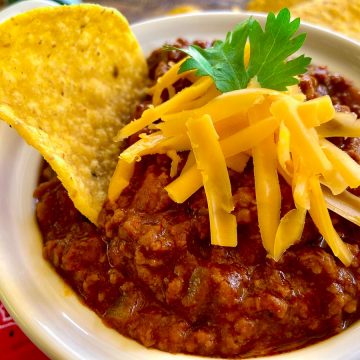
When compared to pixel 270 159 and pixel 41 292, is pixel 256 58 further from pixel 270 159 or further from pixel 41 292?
pixel 41 292

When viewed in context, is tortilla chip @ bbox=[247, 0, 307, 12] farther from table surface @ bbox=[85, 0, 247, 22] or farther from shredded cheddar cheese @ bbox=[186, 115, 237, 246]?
shredded cheddar cheese @ bbox=[186, 115, 237, 246]

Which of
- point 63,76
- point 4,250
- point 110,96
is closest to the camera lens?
point 4,250

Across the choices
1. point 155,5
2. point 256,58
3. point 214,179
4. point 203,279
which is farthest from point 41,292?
point 155,5

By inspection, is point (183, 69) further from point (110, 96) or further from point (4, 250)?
point (4, 250)

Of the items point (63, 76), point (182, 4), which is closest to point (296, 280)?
point (63, 76)

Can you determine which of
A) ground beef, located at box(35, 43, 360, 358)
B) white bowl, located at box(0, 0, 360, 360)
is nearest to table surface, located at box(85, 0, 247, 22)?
white bowl, located at box(0, 0, 360, 360)
